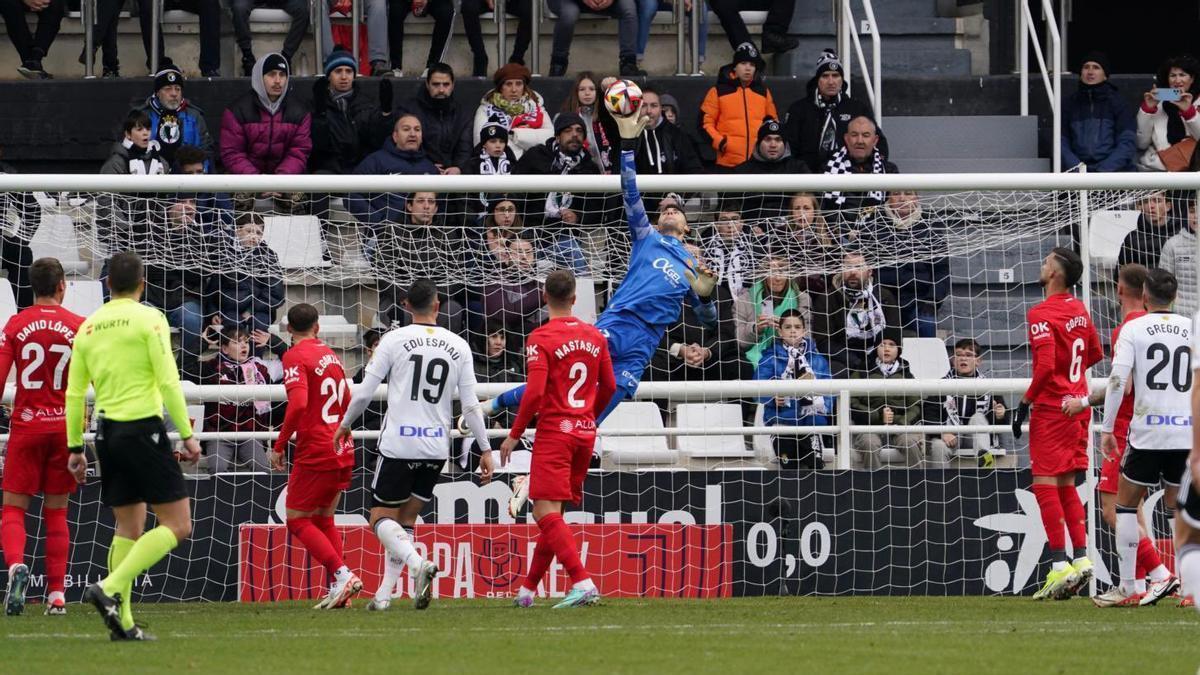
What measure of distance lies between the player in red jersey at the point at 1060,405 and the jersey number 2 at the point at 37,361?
5.88m

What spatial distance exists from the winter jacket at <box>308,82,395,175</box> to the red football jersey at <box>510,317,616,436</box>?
18.6 ft

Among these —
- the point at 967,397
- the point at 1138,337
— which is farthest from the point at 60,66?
the point at 1138,337

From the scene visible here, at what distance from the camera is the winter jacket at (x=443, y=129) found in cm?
1589

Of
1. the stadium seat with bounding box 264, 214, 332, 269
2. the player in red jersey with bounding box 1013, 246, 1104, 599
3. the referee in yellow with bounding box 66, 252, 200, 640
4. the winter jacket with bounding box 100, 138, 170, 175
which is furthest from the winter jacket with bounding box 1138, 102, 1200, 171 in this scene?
the referee in yellow with bounding box 66, 252, 200, 640

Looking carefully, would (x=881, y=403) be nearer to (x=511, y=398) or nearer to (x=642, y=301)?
(x=642, y=301)

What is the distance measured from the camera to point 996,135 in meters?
17.8

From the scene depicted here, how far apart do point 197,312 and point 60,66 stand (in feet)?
21.4

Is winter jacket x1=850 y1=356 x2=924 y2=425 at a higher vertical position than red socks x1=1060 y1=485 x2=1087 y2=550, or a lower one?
higher

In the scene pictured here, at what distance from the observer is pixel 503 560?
1279 cm

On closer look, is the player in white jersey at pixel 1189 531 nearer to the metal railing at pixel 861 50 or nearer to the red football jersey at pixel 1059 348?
the red football jersey at pixel 1059 348

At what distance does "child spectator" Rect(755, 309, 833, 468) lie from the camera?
13102 millimetres

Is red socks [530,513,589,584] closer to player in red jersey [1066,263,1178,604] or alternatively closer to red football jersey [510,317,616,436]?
red football jersey [510,317,616,436]

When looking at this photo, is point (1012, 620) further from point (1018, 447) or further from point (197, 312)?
point (197, 312)

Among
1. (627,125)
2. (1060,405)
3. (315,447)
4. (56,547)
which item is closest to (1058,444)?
(1060,405)
